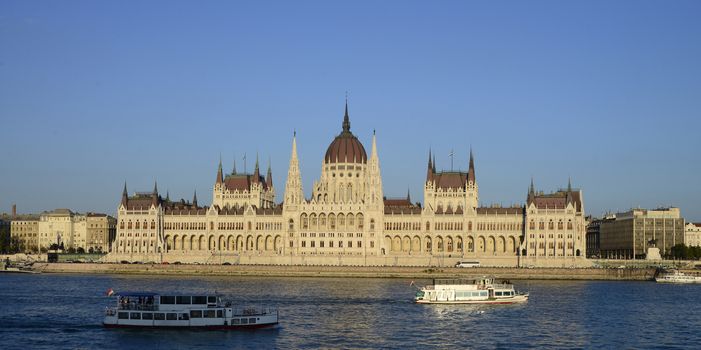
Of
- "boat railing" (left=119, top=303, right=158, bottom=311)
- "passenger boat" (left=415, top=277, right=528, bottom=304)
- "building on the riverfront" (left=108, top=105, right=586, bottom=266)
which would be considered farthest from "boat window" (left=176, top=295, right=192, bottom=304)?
"building on the riverfront" (left=108, top=105, right=586, bottom=266)

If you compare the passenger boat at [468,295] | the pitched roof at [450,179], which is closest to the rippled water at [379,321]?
the passenger boat at [468,295]

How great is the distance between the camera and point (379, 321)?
76625mm

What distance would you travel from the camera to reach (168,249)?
181 m

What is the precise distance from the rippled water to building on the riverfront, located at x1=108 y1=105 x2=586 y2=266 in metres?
48.4

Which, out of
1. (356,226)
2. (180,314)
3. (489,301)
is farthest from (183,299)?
(356,226)

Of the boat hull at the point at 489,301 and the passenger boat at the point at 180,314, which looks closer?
the passenger boat at the point at 180,314

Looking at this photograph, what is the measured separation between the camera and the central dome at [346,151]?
179 metres

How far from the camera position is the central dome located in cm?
17900

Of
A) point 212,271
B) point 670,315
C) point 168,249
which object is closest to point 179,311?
point 670,315

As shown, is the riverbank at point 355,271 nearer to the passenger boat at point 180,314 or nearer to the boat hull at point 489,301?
the boat hull at point 489,301

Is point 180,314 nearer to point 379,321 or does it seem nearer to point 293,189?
point 379,321

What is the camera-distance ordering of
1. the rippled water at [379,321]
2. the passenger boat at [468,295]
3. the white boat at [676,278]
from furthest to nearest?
1. the white boat at [676,278]
2. the passenger boat at [468,295]
3. the rippled water at [379,321]

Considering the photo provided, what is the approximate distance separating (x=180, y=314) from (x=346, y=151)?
112m

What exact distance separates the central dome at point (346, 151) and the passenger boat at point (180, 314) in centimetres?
10903
